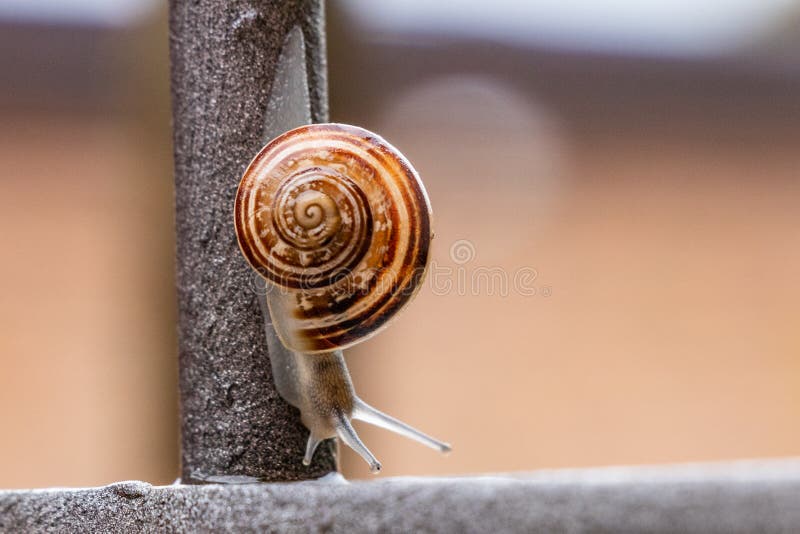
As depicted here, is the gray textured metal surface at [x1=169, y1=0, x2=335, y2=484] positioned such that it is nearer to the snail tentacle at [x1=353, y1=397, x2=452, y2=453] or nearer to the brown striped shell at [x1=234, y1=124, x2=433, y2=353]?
the brown striped shell at [x1=234, y1=124, x2=433, y2=353]

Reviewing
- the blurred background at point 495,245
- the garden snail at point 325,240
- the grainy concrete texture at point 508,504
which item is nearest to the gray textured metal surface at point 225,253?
the garden snail at point 325,240

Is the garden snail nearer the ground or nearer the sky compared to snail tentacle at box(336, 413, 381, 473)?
nearer the sky

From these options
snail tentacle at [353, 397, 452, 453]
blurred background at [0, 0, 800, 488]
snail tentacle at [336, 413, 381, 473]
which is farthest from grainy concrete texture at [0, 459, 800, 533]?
blurred background at [0, 0, 800, 488]

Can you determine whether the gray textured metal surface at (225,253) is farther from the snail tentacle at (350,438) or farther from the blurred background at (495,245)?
the blurred background at (495,245)

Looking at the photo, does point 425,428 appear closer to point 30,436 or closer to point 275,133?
point 30,436

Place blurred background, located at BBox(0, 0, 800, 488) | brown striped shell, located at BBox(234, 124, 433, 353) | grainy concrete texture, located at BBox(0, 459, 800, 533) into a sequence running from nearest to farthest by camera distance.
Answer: grainy concrete texture, located at BBox(0, 459, 800, 533) → brown striped shell, located at BBox(234, 124, 433, 353) → blurred background, located at BBox(0, 0, 800, 488)

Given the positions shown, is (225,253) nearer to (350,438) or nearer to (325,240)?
(325,240)
